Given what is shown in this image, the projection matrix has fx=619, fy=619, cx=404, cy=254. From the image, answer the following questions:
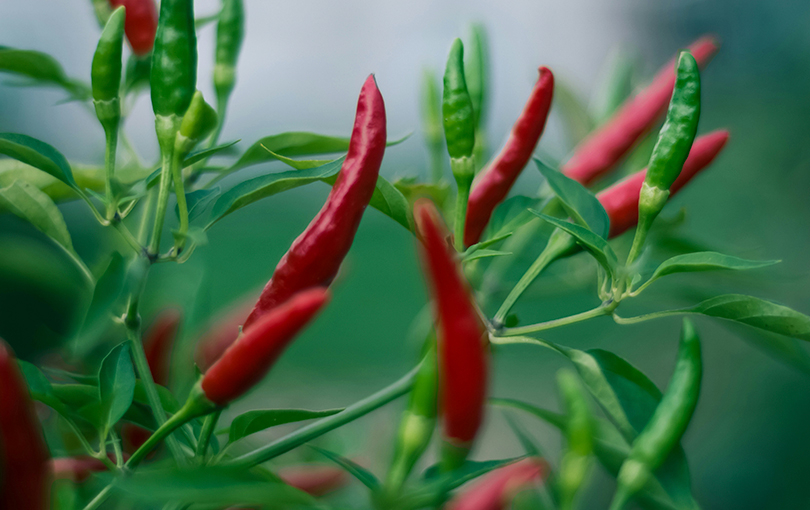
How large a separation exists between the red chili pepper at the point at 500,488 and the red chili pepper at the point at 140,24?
445 millimetres

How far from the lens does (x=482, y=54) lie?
0.57 metres

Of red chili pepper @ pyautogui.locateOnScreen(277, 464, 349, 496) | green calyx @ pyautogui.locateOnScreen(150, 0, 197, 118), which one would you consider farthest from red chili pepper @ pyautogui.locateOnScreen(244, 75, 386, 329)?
red chili pepper @ pyautogui.locateOnScreen(277, 464, 349, 496)

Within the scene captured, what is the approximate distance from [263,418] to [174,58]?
0.71ft

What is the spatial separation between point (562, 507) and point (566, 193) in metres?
0.19

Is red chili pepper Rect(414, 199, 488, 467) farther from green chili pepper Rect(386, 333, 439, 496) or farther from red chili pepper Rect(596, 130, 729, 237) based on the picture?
red chili pepper Rect(596, 130, 729, 237)

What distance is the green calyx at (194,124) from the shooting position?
1.22ft

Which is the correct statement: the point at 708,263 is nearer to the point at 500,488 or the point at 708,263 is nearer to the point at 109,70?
the point at 500,488

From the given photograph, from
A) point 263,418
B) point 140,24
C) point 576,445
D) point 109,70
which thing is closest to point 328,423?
point 263,418

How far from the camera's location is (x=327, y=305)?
30 cm

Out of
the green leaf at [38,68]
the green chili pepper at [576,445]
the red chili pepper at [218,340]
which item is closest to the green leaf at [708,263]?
the green chili pepper at [576,445]

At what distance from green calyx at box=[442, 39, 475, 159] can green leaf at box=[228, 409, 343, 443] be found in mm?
199

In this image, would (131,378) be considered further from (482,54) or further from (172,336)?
(482,54)

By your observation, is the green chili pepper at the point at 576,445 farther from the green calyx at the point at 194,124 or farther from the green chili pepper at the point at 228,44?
the green chili pepper at the point at 228,44

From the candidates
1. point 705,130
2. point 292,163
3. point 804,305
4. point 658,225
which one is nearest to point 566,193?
point 292,163
